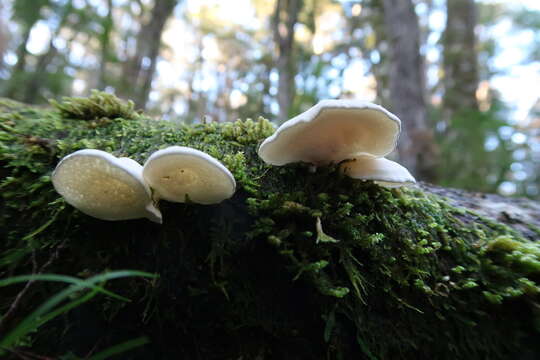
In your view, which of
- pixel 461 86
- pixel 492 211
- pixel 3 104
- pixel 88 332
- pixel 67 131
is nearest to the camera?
pixel 88 332

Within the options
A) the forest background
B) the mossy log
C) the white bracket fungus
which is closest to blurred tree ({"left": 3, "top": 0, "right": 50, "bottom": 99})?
the forest background

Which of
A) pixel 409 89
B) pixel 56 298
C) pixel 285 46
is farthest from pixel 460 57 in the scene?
pixel 56 298

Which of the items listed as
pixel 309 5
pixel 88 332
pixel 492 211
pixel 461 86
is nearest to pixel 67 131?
pixel 88 332

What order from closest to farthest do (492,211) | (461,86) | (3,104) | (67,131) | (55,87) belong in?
(67,131) < (3,104) < (492,211) < (55,87) < (461,86)

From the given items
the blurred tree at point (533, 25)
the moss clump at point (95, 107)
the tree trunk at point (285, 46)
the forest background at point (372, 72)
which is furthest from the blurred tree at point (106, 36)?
the blurred tree at point (533, 25)

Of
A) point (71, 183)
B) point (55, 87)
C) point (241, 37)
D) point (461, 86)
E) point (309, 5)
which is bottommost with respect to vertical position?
point (71, 183)

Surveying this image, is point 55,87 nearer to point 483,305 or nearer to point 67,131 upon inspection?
point 67,131

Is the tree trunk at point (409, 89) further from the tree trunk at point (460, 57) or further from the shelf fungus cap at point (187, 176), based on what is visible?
the shelf fungus cap at point (187, 176)
